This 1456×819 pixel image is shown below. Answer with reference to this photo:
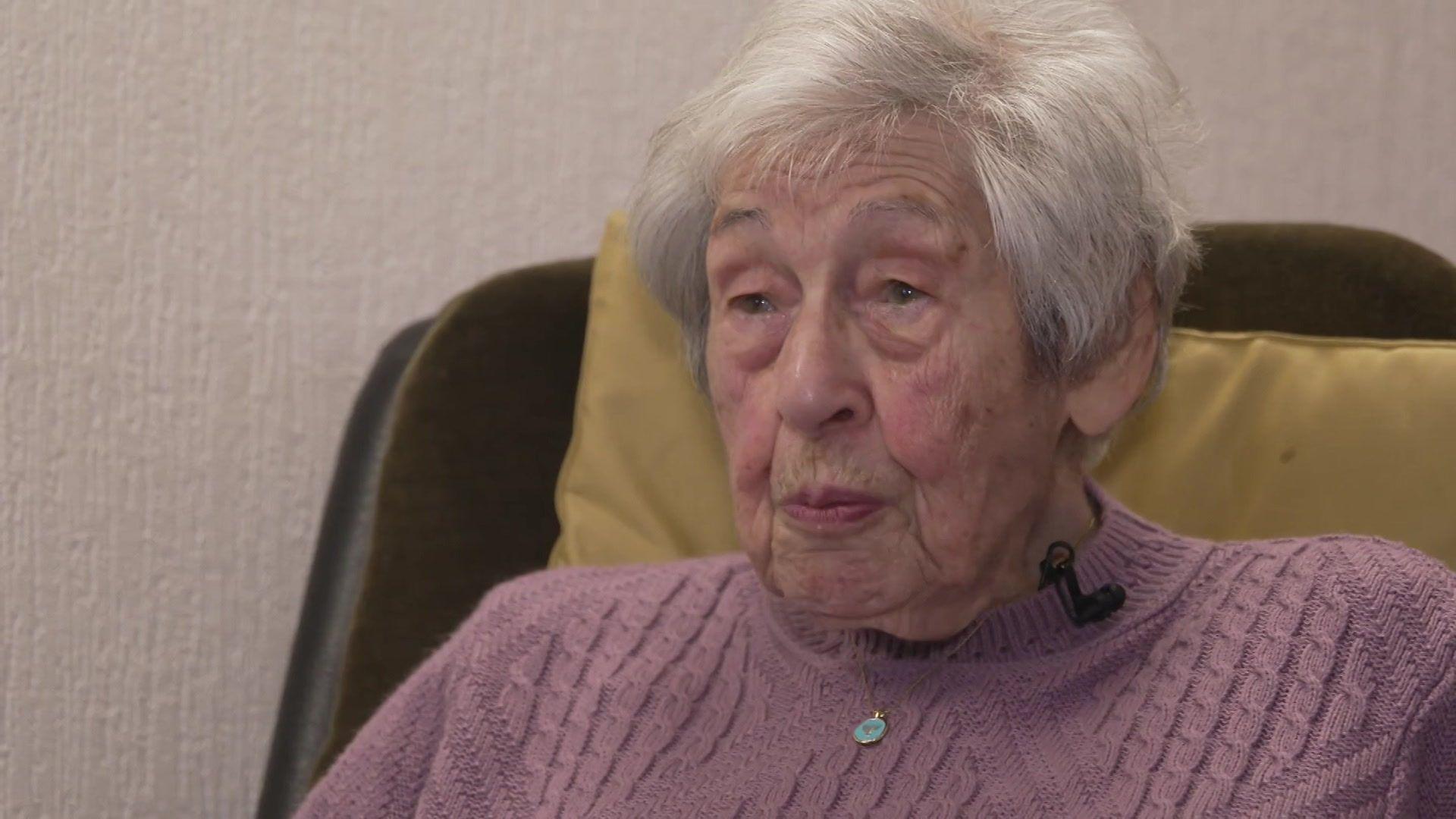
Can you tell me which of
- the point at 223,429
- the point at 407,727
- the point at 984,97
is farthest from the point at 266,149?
the point at 984,97

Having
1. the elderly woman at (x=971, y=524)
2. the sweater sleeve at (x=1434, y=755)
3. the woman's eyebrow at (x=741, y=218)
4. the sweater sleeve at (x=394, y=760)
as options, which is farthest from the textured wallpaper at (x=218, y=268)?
the sweater sleeve at (x=1434, y=755)

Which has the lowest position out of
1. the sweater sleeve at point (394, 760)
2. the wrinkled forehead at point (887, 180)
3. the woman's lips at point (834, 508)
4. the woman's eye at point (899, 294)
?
the sweater sleeve at point (394, 760)

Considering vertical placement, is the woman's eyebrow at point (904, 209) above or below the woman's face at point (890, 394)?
above

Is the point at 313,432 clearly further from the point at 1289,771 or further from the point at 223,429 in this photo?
the point at 1289,771

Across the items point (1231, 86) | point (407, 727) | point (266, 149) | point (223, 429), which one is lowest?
point (407, 727)

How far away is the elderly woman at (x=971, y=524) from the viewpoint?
107 cm

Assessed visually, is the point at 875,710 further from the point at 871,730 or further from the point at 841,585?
the point at 841,585

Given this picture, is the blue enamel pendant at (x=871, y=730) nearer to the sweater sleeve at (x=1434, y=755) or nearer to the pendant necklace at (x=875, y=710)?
the pendant necklace at (x=875, y=710)

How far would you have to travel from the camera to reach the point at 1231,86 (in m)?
1.94

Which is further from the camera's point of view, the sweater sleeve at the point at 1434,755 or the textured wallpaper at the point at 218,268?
the textured wallpaper at the point at 218,268

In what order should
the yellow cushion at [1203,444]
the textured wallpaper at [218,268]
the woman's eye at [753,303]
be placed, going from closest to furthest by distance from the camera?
the woman's eye at [753,303], the yellow cushion at [1203,444], the textured wallpaper at [218,268]

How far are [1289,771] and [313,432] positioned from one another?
1.11m

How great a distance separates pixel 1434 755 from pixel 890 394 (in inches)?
17.9

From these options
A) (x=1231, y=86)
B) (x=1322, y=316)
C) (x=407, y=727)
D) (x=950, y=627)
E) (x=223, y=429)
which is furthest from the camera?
(x=1231, y=86)
